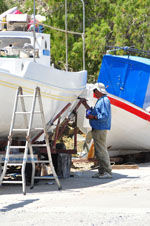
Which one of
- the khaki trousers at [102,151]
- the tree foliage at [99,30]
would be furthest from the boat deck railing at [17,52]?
the tree foliage at [99,30]

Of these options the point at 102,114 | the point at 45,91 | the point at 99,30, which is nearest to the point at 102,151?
the point at 102,114

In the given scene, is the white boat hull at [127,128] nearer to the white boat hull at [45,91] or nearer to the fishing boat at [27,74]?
the fishing boat at [27,74]

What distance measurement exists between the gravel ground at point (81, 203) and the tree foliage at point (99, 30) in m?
14.4

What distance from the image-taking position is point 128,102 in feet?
47.0

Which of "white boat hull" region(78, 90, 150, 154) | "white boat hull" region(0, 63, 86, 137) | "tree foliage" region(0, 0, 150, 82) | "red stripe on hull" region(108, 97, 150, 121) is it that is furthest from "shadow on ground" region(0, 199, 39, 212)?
"tree foliage" region(0, 0, 150, 82)

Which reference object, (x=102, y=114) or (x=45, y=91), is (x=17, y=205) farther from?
(x=102, y=114)

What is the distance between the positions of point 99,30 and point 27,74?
16.8m

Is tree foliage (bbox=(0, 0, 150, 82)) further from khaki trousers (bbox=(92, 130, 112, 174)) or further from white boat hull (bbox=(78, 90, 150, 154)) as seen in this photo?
khaki trousers (bbox=(92, 130, 112, 174))

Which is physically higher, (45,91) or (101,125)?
(45,91)

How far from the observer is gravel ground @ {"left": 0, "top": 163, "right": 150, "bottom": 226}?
6.07 m

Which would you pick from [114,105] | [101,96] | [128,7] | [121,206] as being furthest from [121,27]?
Result: [121,206]

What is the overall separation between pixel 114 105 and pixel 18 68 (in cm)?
502

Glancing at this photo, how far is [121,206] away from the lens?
22.9 feet

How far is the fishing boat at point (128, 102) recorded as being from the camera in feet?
47.3
